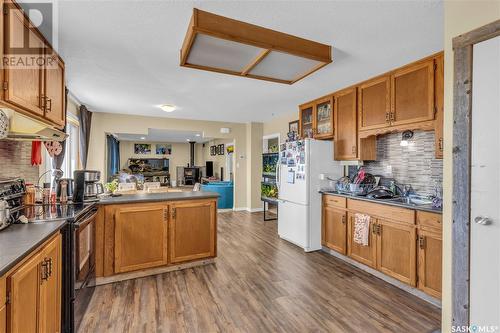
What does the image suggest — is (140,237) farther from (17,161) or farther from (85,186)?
(17,161)

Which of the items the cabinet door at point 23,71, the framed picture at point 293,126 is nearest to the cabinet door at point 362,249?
the framed picture at point 293,126

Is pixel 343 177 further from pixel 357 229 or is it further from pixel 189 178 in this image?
pixel 189 178

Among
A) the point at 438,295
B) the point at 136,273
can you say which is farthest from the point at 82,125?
the point at 438,295

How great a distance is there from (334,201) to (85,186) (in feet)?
9.98

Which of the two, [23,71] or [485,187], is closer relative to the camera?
[485,187]

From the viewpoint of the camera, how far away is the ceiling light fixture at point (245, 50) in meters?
1.87

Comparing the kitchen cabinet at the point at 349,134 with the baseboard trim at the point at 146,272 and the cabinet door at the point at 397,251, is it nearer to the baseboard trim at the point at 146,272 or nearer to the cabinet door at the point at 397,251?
the cabinet door at the point at 397,251

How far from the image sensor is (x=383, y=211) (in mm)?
2756

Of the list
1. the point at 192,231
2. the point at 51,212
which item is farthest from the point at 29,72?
the point at 192,231

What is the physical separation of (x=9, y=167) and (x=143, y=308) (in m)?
1.79

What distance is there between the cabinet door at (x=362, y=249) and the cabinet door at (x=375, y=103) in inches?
47.8

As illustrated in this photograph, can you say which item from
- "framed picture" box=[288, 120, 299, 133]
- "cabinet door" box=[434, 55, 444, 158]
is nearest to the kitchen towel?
"cabinet door" box=[434, 55, 444, 158]

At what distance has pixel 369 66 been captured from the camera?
279cm

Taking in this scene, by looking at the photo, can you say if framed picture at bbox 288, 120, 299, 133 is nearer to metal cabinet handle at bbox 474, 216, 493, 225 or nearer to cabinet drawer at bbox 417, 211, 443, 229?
cabinet drawer at bbox 417, 211, 443, 229
